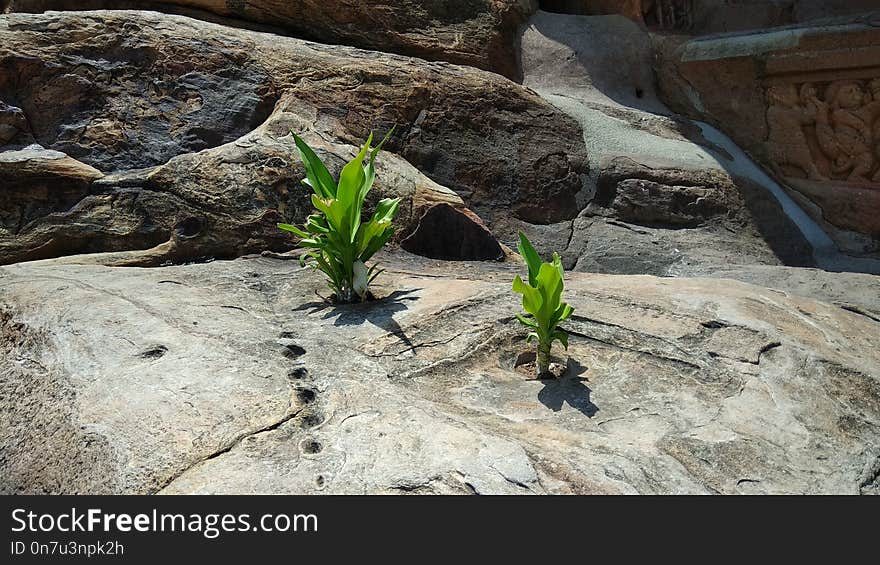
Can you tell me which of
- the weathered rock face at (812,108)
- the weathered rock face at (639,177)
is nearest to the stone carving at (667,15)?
the weathered rock face at (639,177)

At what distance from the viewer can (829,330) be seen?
2863 millimetres

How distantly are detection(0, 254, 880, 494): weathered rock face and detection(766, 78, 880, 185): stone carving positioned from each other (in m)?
2.74

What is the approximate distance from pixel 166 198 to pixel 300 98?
990 mm

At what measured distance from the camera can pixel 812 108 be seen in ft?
18.2

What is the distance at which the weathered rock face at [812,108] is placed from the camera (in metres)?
5.36

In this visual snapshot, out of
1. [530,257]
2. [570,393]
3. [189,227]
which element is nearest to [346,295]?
[530,257]

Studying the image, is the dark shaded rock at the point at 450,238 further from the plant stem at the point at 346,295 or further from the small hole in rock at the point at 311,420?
the small hole in rock at the point at 311,420

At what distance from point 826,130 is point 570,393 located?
4.11m

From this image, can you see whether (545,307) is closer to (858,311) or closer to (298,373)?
(298,373)

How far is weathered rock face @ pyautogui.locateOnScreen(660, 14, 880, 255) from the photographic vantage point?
17.6ft

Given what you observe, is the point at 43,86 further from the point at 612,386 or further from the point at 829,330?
the point at 829,330

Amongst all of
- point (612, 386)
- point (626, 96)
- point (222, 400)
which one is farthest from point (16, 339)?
point (626, 96)

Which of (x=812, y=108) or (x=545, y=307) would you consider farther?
(x=812, y=108)

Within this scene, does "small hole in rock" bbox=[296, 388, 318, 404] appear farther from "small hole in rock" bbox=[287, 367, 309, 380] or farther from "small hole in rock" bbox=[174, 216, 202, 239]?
"small hole in rock" bbox=[174, 216, 202, 239]
